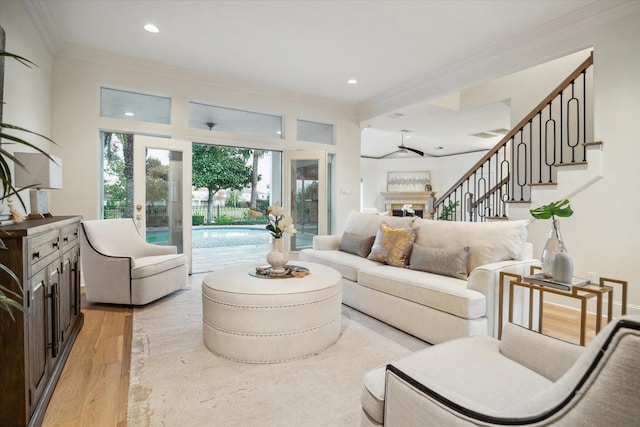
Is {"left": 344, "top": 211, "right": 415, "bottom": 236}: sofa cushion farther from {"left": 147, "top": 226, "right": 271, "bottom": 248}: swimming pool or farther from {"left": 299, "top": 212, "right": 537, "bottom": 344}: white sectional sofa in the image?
{"left": 147, "top": 226, "right": 271, "bottom": 248}: swimming pool

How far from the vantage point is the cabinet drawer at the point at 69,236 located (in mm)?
2266

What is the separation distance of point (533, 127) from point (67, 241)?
5490 mm

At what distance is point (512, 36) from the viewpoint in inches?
146

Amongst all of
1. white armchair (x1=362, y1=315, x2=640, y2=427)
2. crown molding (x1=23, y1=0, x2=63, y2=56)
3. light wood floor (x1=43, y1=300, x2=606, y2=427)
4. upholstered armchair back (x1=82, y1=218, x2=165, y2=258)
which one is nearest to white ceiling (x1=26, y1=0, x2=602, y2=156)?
crown molding (x1=23, y1=0, x2=63, y2=56)

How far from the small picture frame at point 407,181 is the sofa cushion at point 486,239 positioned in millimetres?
8967

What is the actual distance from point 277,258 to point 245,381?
96cm

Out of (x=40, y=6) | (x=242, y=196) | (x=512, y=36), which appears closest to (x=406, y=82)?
(x=512, y=36)

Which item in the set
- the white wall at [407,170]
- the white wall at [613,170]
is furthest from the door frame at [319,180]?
the white wall at [407,170]

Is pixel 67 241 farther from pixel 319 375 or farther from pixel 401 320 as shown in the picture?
pixel 401 320

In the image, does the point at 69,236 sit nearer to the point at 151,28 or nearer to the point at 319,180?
the point at 151,28

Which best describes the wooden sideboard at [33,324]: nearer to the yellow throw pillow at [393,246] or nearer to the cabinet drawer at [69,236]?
the cabinet drawer at [69,236]

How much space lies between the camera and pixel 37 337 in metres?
1.65

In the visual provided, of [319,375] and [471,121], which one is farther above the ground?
[471,121]

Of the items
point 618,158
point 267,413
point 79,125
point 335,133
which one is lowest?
point 267,413
